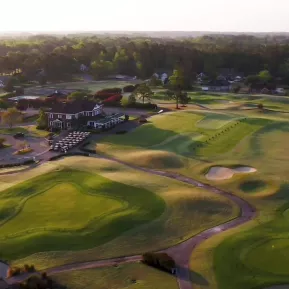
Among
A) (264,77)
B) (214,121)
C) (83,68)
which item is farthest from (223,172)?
(83,68)

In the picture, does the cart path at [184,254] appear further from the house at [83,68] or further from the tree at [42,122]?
the house at [83,68]

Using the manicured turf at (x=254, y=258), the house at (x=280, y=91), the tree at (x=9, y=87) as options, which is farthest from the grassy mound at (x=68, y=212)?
the house at (x=280, y=91)

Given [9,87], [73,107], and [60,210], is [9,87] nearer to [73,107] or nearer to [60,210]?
[73,107]

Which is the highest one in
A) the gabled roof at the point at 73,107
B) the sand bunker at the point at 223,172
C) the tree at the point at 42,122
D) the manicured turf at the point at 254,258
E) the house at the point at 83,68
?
the house at the point at 83,68

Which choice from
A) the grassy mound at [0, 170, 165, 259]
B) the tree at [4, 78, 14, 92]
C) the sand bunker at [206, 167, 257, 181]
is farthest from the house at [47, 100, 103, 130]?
the tree at [4, 78, 14, 92]

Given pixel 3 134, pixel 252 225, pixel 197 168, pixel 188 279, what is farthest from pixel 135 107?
pixel 188 279
